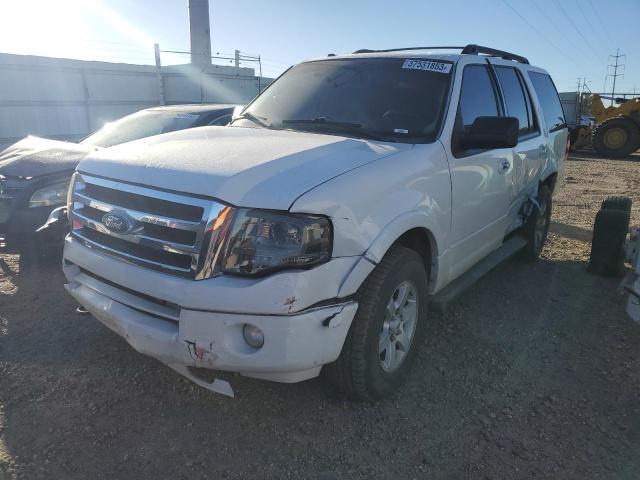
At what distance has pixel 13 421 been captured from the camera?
269 cm

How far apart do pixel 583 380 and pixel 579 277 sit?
2202 mm

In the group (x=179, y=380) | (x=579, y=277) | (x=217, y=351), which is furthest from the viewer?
(x=579, y=277)

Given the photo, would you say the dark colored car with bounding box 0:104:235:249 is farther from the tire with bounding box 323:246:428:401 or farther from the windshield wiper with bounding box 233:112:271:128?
the tire with bounding box 323:246:428:401

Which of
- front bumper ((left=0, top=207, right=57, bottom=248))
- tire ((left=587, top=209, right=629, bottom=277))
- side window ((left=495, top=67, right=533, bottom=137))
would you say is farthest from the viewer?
tire ((left=587, top=209, right=629, bottom=277))

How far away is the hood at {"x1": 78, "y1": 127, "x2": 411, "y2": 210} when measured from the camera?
90.0 inches

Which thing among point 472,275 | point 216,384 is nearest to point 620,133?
point 472,275

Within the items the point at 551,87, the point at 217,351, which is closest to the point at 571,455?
the point at 217,351

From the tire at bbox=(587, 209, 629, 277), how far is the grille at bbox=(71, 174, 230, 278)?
4231 millimetres

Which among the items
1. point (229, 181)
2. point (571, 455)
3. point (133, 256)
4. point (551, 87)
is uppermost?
point (551, 87)

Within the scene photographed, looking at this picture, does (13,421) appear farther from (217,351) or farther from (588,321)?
(588,321)

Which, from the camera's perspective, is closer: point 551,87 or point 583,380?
point 583,380

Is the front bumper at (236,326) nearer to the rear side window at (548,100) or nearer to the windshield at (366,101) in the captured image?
the windshield at (366,101)

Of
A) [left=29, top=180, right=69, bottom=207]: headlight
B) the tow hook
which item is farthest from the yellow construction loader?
the tow hook

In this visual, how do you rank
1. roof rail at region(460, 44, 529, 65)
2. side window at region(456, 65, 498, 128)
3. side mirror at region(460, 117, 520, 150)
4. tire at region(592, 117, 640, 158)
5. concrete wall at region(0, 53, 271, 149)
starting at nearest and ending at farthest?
side mirror at region(460, 117, 520, 150)
side window at region(456, 65, 498, 128)
roof rail at region(460, 44, 529, 65)
concrete wall at region(0, 53, 271, 149)
tire at region(592, 117, 640, 158)
